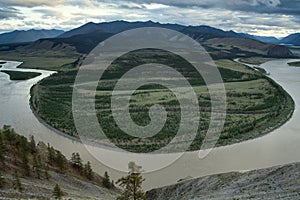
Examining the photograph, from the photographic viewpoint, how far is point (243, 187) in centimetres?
1983

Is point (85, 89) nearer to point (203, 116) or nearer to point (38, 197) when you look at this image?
point (203, 116)

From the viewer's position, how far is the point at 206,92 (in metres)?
68.2

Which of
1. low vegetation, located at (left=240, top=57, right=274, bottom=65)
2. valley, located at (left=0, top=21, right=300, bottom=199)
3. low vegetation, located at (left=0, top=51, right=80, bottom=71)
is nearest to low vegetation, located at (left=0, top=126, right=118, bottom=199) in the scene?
valley, located at (left=0, top=21, right=300, bottom=199)

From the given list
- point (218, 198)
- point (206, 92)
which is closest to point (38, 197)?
point (218, 198)

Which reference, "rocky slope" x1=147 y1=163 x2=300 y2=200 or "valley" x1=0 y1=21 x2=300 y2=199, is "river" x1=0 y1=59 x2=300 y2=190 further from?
"rocky slope" x1=147 y1=163 x2=300 y2=200

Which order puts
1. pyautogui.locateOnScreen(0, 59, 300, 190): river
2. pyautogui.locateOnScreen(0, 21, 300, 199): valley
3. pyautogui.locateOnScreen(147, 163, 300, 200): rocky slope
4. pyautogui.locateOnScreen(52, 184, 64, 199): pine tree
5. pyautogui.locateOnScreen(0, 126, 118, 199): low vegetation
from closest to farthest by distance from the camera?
1. pyautogui.locateOnScreen(52, 184, 64, 199): pine tree
2. pyautogui.locateOnScreen(147, 163, 300, 200): rocky slope
3. pyautogui.locateOnScreen(0, 126, 118, 199): low vegetation
4. pyautogui.locateOnScreen(0, 21, 300, 199): valley
5. pyautogui.locateOnScreen(0, 59, 300, 190): river

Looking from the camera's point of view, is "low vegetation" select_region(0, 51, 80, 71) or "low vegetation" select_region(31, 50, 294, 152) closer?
"low vegetation" select_region(31, 50, 294, 152)

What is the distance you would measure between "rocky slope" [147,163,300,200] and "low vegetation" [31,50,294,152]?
14473 millimetres

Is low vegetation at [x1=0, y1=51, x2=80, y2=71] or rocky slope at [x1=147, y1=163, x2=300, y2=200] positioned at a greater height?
rocky slope at [x1=147, y1=163, x2=300, y2=200]

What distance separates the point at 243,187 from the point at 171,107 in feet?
116

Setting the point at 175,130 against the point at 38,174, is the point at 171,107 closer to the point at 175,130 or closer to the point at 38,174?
the point at 175,130

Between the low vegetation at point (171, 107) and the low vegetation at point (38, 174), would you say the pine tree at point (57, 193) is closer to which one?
the low vegetation at point (38, 174)

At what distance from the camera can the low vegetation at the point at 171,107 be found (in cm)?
4156

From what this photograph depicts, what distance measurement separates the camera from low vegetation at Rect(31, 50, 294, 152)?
4156 cm
